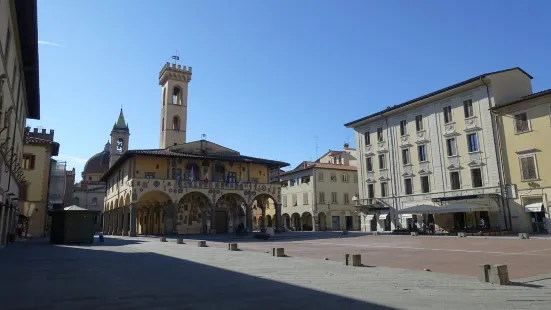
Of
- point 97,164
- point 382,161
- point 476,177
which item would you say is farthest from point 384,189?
point 97,164

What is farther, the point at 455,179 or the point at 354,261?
the point at 455,179

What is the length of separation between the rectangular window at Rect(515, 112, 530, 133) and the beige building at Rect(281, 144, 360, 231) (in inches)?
1001

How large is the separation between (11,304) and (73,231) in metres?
20.1

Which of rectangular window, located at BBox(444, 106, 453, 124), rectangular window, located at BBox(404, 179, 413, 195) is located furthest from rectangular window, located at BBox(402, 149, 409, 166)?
rectangular window, located at BBox(444, 106, 453, 124)

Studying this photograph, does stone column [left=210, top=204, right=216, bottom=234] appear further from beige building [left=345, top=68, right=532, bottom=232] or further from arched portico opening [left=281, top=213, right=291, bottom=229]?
arched portico opening [left=281, top=213, right=291, bottom=229]

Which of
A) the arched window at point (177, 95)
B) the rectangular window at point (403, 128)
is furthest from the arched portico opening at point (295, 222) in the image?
the rectangular window at point (403, 128)

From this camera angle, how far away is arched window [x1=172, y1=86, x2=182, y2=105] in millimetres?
53191

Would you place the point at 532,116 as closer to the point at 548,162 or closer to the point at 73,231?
the point at 548,162

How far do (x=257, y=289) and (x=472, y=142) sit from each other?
31.1m

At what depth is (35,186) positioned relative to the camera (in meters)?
36.9

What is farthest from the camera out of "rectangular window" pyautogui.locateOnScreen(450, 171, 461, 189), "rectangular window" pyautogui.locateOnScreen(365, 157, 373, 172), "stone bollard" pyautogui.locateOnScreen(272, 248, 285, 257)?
"rectangular window" pyautogui.locateOnScreen(365, 157, 373, 172)

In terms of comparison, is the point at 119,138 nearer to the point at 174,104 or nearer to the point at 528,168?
the point at 174,104

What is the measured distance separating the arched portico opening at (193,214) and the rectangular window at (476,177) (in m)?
24.2

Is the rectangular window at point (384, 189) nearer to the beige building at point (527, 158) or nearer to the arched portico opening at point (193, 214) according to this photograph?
the beige building at point (527, 158)
